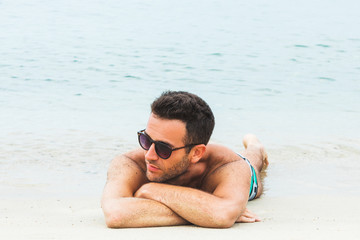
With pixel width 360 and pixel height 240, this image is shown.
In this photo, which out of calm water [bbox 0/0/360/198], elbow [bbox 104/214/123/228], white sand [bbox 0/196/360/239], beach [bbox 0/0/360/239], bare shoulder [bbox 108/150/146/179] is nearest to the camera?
white sand [bbox 0/196/360/239]

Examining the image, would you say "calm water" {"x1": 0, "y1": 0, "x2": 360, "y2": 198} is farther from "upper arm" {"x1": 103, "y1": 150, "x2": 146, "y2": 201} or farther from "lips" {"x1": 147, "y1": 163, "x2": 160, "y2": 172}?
"lips" {"x1": 147, "y1": 163, "x2": 160, "y2": 172}

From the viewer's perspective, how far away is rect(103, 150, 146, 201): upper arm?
382cm

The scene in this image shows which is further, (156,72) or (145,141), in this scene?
(156,72)

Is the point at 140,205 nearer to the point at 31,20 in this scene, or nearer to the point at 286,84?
the point at 286,84

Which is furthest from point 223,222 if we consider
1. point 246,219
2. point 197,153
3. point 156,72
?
point 156,72

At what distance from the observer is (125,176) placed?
157 inches

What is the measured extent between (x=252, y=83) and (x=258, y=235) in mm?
11539

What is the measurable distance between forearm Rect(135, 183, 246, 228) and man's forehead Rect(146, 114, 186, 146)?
13.0 inches

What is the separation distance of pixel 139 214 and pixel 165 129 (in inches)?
23.5

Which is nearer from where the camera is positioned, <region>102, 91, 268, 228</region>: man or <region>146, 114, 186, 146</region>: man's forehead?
<region>102, 91, 268, 228</region>: man

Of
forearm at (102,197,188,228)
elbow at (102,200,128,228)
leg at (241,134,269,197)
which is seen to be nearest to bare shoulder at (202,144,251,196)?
forearm at (102,197,188,228)

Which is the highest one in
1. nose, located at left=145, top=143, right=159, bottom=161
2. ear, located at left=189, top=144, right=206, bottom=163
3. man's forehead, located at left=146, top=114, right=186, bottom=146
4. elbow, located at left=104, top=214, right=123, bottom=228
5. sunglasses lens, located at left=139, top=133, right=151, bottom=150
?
man's forehead, located at left=146, top=114, right=186, bottom=146

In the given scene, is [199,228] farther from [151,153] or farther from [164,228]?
[151,153]

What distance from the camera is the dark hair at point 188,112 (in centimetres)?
374
